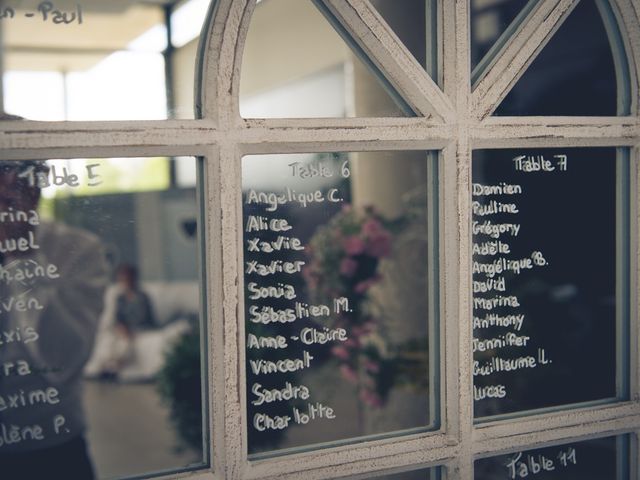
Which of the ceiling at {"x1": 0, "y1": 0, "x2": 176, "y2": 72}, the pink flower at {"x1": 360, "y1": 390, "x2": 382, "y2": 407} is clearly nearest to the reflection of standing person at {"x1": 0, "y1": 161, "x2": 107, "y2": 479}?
the ceiling at {"x1": 0, "y1": 0, "x2": 176, "y2": 72}

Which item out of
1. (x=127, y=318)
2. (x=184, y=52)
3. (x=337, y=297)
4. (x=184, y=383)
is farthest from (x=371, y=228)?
(x=127, y=318)

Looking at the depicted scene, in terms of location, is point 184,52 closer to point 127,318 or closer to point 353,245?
Answer: point 353,245

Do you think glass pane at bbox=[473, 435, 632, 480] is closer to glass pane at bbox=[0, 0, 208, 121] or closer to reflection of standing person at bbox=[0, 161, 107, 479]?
reflection of standing person at bbox=[0, 161, 107, 479]

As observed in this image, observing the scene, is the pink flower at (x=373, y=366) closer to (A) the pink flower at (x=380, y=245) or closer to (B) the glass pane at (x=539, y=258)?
(A) the pink flower at (x=380, y=245)

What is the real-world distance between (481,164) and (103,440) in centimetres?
315

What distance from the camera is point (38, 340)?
1.71 m

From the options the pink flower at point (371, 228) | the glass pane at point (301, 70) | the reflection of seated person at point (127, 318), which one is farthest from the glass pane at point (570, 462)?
the reflection of seated person at point (127, 318)

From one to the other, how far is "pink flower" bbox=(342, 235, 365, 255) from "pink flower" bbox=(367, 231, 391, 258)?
4cm

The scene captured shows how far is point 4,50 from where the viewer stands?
1577 millimetres

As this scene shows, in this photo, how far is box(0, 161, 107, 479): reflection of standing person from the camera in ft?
4.83

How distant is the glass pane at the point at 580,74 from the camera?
1.88m

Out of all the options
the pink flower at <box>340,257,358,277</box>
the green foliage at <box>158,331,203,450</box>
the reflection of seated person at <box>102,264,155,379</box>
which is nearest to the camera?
the green foliage at <box>158,331,203,450</box>

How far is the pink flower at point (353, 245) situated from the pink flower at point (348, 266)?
4cm

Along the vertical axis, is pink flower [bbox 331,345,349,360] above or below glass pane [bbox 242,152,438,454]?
below
